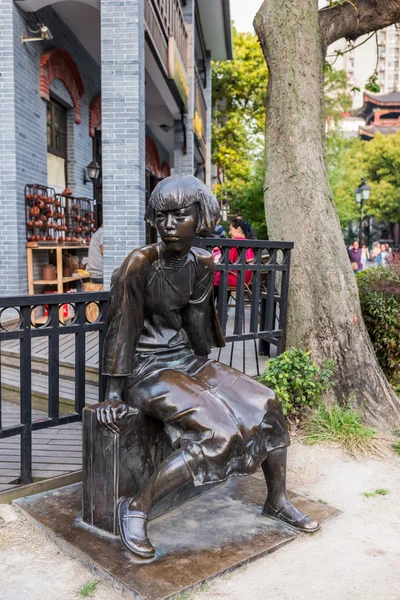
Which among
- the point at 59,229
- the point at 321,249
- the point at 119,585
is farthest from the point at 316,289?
the point at 59,229

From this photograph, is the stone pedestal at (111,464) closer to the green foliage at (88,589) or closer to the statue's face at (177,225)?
the green foliage at (88,589)

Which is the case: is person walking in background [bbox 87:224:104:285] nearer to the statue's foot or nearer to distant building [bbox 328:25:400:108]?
the statue's foot

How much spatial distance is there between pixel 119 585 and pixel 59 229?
7.75m

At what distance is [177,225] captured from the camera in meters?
2.99

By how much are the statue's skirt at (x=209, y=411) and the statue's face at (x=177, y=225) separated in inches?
26.3

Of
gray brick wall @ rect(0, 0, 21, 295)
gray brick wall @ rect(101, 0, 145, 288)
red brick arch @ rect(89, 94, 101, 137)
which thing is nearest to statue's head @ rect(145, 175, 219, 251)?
gray brick wall @ rect(101, 0, 145, 288)

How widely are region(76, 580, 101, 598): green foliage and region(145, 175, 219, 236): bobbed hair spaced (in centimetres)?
178

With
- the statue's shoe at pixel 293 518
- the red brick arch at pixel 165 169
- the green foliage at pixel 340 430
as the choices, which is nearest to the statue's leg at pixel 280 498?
the statue's shoe at pixel 293 518

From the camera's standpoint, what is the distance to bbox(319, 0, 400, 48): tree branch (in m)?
5.61

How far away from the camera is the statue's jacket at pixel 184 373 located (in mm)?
2877

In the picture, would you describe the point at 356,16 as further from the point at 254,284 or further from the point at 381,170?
the point at 381,170

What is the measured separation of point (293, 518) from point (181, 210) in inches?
69.7

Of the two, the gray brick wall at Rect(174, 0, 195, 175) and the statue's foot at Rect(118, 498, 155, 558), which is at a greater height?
the gray brick wall at Rect(174, 0, 195, 175)

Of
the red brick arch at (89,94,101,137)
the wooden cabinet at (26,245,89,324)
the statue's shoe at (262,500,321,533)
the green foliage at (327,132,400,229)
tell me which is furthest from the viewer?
the green foliage at (327,132,400,229)
